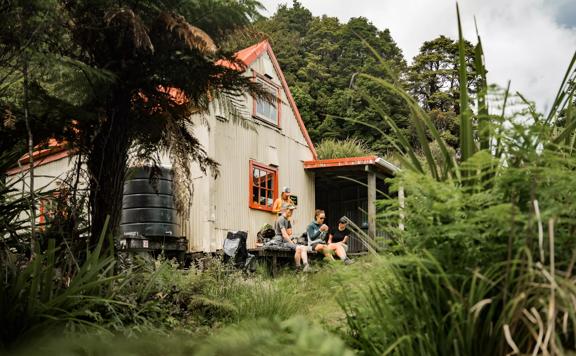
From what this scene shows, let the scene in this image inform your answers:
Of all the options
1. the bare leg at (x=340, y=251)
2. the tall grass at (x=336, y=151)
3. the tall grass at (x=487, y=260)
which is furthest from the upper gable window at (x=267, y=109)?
the tall grass at (x=487, y=260)

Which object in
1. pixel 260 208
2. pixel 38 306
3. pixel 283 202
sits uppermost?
pixel 260 208

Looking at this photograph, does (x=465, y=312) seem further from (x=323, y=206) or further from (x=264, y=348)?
(x=323, y=206)

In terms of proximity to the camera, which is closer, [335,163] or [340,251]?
[340,251]

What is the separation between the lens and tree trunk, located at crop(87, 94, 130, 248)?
525 centimetres

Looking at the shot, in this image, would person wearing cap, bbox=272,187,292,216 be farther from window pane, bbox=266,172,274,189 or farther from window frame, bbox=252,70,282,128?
window frame, bbox=252,70,282,128

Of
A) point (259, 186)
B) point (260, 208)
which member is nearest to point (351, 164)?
point (259, 186)

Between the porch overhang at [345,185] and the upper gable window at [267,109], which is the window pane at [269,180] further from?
the porch overhang at [345,185]

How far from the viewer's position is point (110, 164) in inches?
210

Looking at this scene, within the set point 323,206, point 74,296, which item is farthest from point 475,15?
point 323,206

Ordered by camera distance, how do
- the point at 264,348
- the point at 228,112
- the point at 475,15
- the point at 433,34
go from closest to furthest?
1. the point at 264,348
2. the point at 475,15
3. the point at 228,112
4. the point at 433,34

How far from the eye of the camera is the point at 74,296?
3.31 metres

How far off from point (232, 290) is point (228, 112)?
190 centimetres

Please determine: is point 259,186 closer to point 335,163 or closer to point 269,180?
point 269,180

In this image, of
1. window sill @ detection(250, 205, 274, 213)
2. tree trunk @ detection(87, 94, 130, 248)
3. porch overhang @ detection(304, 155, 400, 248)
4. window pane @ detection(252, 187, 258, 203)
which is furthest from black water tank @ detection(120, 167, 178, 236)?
tree trunk @ detection(87, 94, 130, 248)
